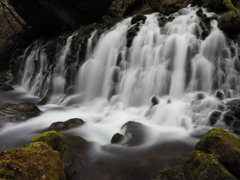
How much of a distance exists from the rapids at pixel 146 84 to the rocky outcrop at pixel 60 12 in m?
3.15

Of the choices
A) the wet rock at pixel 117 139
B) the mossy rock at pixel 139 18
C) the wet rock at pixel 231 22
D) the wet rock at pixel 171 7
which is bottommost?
the wet rock at pixel 117 139

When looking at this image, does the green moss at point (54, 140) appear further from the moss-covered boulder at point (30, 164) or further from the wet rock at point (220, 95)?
the wet rock at point (220, 95)

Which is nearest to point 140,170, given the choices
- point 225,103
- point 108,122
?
point 108,122

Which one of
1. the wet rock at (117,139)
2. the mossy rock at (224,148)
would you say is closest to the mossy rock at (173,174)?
the mossy rock at (224,148)

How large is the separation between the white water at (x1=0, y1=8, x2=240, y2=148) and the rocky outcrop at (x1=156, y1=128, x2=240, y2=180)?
1990mm

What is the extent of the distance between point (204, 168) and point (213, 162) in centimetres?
16

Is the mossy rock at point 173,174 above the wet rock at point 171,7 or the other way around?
the other way around

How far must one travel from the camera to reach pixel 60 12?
15094 mm

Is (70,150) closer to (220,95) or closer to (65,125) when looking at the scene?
(65,125)

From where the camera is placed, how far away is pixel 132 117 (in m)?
7.99

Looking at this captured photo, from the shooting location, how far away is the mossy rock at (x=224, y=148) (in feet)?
11.1

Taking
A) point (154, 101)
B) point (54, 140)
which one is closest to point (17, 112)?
point (54, 140)

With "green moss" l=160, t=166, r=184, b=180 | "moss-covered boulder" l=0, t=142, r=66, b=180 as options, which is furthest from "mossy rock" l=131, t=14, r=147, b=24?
"moss-covered boulder" l=0, t=142, r=66, b=180

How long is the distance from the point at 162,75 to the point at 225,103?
3008 millimetres
